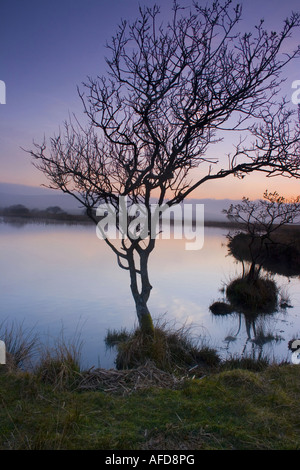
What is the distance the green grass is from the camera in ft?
10.1

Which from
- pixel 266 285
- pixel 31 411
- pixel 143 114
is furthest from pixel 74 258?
pixel 31 411

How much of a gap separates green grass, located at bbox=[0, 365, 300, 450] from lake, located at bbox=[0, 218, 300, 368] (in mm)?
2795

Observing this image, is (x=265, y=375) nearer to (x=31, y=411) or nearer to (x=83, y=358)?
(x=31, y=411)

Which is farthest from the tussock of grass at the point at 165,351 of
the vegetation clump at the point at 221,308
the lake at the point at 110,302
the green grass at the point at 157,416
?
the vegetation clump at the point at 221,308

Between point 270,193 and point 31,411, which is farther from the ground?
point 270,193

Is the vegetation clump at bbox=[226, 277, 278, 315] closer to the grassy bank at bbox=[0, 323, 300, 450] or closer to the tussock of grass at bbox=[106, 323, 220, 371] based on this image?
the tussock of grass at bbox=[106, 323, 220, 371]

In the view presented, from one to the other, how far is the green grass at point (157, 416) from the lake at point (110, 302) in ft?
9.17

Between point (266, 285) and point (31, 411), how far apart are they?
1113cm

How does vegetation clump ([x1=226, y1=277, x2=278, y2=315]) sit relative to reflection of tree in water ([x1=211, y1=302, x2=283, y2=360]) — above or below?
above

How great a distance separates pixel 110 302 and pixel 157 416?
9.47m

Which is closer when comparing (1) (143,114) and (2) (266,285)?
(1) (143,114)

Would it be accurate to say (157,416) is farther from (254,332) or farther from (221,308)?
(221,308)

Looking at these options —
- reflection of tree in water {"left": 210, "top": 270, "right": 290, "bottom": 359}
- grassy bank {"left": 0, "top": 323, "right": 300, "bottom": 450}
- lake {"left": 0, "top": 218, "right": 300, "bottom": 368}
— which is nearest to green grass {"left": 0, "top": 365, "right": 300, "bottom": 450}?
grassy bank {"left": 0, "top": 323, "right": 300, "bottom": 450}

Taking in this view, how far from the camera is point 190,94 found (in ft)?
21.2
